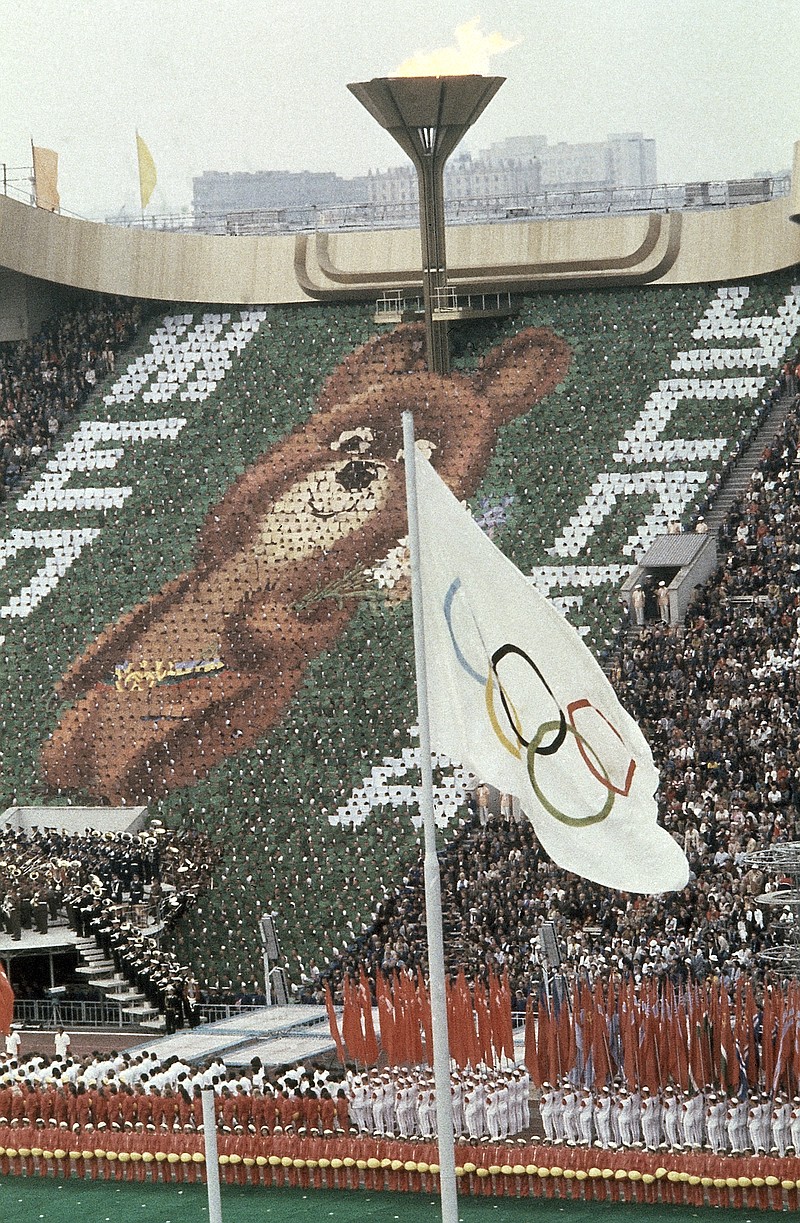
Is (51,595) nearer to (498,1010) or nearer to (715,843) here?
(715,843)

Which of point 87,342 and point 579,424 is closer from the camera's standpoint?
point 579,424

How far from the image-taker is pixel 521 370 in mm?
44469

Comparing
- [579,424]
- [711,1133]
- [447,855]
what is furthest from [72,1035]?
[579,424]

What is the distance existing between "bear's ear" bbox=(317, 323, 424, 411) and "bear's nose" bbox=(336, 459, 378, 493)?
182 centimetres

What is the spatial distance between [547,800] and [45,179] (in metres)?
39.2

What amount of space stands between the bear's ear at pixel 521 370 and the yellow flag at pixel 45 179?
12.1 m

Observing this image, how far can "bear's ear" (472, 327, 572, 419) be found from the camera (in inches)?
1727

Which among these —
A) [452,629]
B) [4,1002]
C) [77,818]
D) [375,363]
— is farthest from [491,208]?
[452,629]

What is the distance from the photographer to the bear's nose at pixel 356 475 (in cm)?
4334

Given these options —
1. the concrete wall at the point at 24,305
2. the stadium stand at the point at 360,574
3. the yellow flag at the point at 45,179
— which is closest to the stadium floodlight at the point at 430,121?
the stadium stand at the point at 360,574

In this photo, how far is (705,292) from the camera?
44531 millimetres

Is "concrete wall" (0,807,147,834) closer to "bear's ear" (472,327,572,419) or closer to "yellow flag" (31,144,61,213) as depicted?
"bear's ear" (472,327,572,419)

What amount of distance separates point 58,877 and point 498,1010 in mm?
10732

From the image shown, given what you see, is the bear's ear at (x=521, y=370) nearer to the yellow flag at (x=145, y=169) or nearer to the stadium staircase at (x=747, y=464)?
the stadium staircase at (x=747, y=464)
